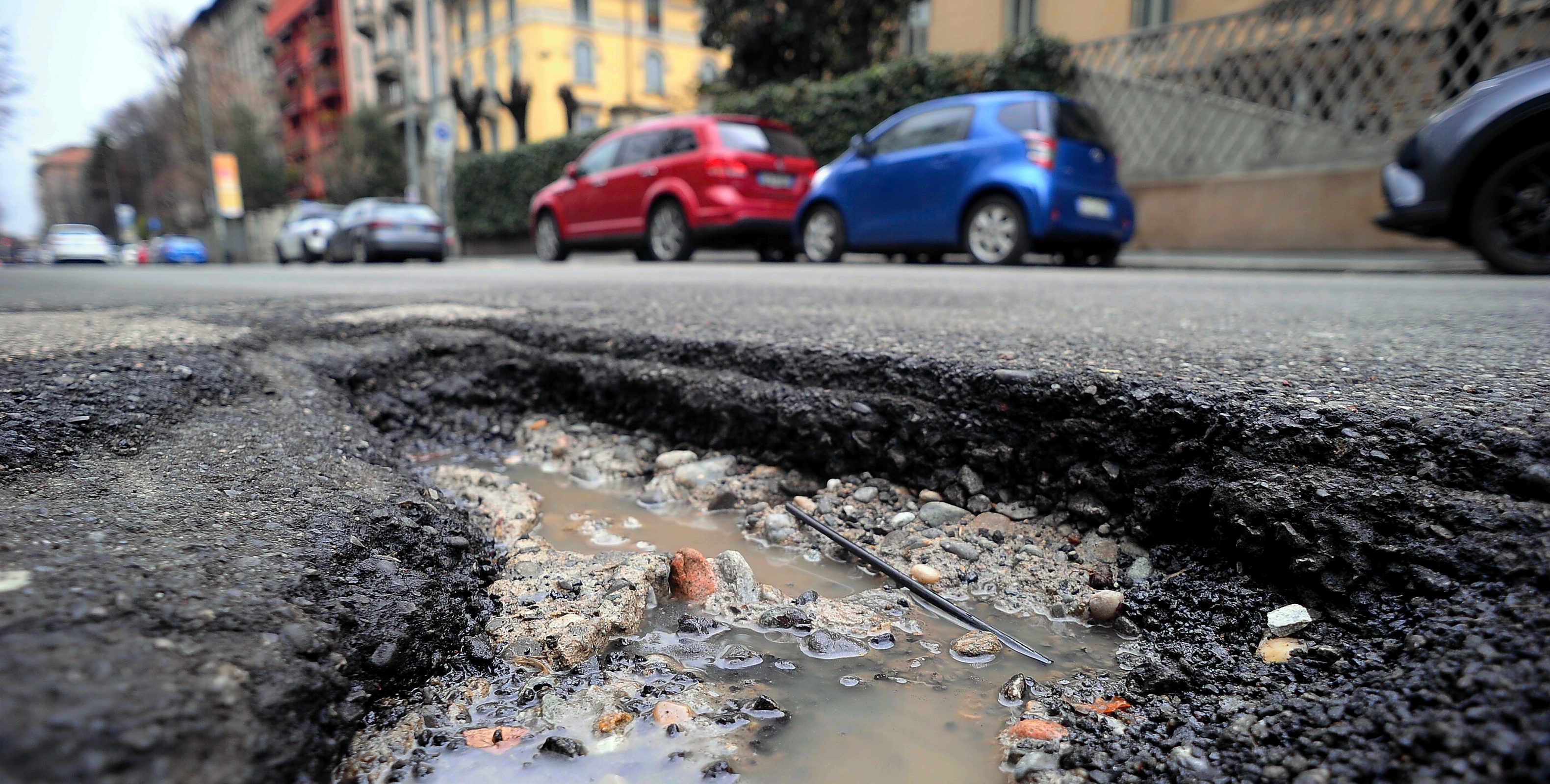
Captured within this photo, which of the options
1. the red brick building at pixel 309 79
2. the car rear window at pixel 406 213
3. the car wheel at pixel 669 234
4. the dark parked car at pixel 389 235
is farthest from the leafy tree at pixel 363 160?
the car wheel at pixel 669 234

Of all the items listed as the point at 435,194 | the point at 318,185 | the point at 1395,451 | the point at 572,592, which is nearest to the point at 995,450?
the point at 1395,451

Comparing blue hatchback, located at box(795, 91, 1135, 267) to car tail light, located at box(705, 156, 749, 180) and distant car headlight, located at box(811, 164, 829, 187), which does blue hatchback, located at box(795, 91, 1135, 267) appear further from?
car tail light, located at box(705, 156, 749, 180)

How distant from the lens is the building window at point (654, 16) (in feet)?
110

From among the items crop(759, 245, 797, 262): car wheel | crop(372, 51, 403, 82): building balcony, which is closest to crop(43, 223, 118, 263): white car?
crop(372, 51, 403, 82): building balcony

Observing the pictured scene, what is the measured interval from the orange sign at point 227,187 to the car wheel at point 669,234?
26.0 m

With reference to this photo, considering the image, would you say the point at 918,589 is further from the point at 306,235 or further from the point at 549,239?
the point at 306,235

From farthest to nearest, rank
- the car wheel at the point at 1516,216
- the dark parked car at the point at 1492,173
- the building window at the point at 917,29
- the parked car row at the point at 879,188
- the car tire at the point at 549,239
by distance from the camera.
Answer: the building window at the point at 917,29
the car tire at the point at 549,239
the parked car row at the point at 879,188
the car wheel at the point at 1516,216
the dark parked car at the point at 1492,173

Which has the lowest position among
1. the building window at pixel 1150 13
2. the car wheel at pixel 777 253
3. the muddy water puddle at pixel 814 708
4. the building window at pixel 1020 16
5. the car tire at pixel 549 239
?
the muddy water puddle at pixel 814 708

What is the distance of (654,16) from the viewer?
111 ft

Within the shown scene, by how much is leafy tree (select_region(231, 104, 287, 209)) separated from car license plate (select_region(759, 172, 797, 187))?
3801 centimetres

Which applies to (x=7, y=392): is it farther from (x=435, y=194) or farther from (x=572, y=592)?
(x=435, y=194)

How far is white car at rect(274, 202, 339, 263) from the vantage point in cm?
1808

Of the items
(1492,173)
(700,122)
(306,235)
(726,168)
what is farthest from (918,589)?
(306,235)

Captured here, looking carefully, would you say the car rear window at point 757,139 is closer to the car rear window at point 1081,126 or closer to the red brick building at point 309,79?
the car rear window at point 1081,126
